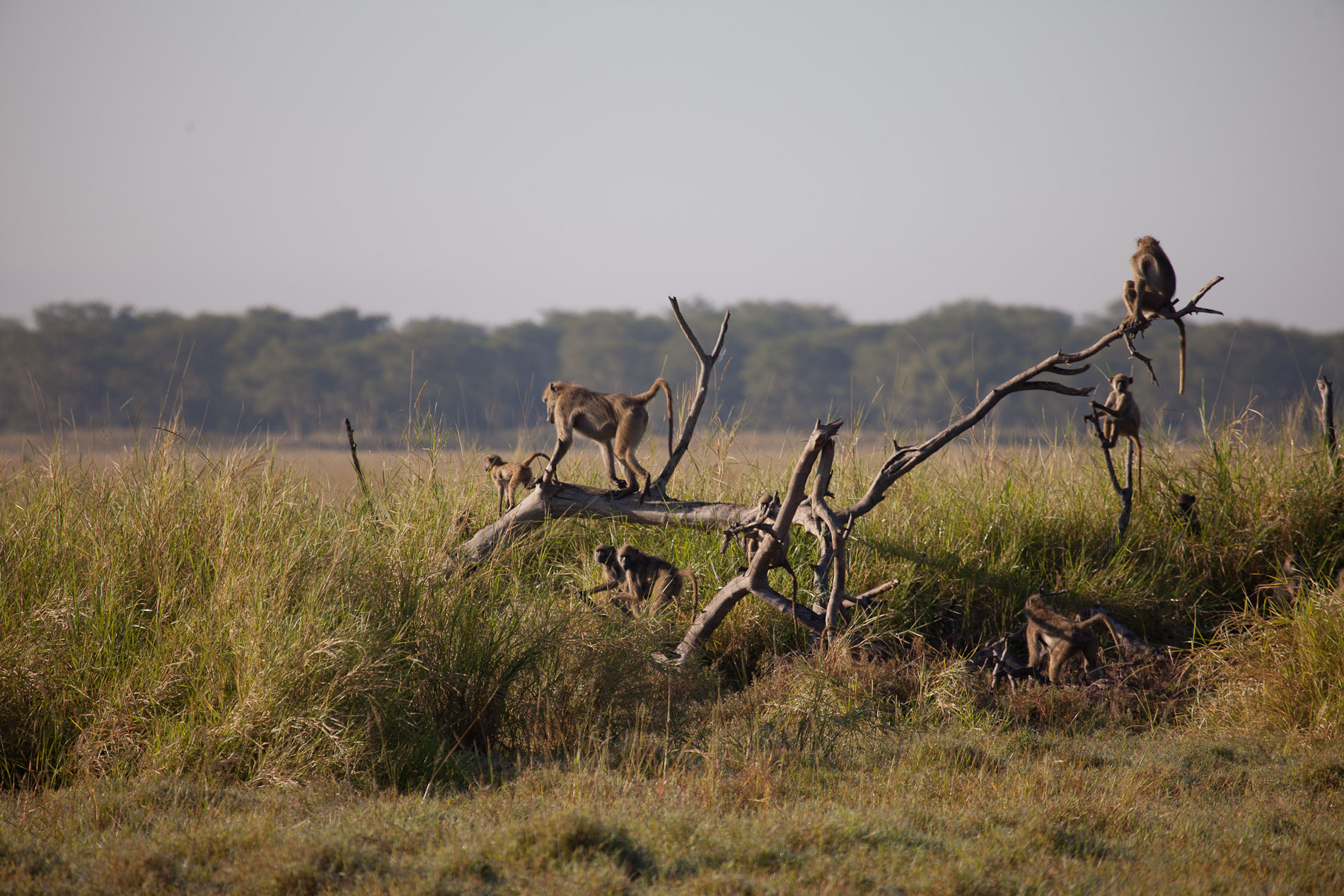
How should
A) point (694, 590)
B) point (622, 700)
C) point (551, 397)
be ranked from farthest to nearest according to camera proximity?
point (551, 397)
point (694, 590)
point (622, 700)

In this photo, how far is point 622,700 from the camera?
4023 millimetres

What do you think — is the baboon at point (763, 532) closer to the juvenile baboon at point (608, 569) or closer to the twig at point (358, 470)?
the juvenile baboon at point (608, 569)

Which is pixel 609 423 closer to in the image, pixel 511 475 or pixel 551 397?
pixel 551 397

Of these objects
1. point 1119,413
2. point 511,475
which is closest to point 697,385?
point 511,475

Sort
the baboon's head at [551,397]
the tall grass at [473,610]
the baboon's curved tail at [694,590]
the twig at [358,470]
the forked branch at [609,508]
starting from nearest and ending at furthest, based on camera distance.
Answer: the tall grass at [473,610]
the baboon's curved tail at [694,590]
the forked branch at [609,508]
the baboon's head at [551,397]
the twig at [358,470]

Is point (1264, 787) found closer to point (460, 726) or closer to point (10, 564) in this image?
point (460, 726)

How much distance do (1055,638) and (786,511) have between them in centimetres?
138

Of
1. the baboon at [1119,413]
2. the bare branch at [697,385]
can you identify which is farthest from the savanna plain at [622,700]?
the baboon at [1119,413]

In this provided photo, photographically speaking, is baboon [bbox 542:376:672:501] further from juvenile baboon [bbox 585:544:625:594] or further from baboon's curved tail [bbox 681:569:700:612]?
baboon's curved tail [bbox 681:569:700:612]

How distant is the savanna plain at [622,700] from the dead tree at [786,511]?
0.19 metres

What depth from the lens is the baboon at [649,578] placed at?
186 inches

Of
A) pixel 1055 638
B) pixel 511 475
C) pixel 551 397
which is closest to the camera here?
pixel 1055 638

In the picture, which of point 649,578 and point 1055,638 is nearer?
point 1055,638

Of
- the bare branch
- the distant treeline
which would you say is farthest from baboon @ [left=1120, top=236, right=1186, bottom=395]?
the distant treeline
